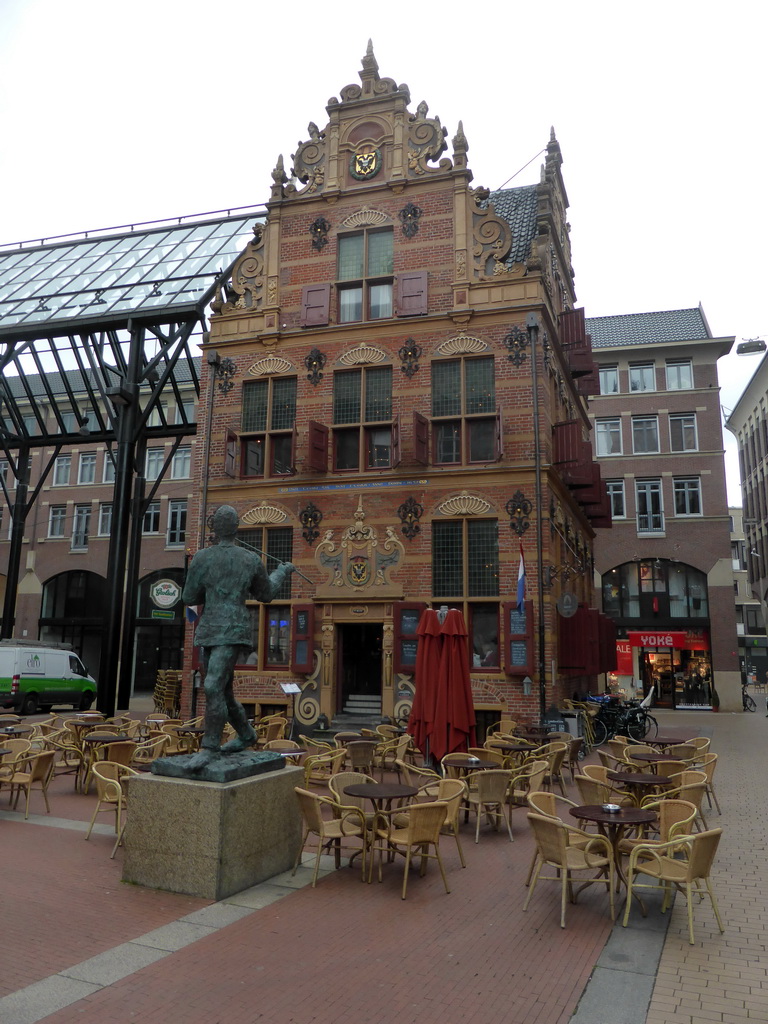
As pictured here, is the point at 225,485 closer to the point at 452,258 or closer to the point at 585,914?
the point at 452,258

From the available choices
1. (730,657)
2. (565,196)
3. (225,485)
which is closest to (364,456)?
(225,485)

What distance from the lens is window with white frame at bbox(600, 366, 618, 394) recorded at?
34.9 metres

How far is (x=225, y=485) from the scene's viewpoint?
19.3m

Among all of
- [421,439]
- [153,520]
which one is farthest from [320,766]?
[153,520]

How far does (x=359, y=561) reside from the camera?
1780 cm

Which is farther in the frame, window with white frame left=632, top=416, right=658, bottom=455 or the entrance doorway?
window with white frame left=632, top=416, right=658, bottom=455

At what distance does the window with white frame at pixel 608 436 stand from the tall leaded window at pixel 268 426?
63.0 feet

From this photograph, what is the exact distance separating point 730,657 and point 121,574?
23527mm

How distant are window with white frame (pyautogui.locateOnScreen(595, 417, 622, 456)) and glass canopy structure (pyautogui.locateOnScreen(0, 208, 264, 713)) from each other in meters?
17.2

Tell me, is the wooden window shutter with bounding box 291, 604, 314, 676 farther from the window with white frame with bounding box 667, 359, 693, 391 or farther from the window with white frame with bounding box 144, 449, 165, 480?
the window with white frame with bounding box 667, 359, 693, 391

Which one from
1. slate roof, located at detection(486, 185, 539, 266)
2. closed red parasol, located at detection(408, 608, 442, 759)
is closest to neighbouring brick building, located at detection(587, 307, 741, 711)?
slate roof, located at detection(486, 185, 539, 266)

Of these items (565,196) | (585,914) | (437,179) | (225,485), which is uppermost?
(565,196)

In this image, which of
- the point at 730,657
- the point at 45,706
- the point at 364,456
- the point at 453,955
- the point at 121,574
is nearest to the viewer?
the point at 453,955

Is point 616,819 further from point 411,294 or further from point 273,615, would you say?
point 411,294
